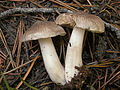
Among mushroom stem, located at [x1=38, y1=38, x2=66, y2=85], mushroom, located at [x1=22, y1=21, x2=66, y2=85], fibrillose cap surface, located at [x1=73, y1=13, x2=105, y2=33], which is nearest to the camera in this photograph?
fibrillose cap surface, located at [x1=73, y1=13, x2=105, y2=33]

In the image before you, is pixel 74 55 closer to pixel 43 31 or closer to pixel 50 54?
pixel 50 54

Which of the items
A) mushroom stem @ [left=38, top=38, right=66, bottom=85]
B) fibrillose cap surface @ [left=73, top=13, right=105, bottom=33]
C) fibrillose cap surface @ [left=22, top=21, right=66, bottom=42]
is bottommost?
mushroom stem @ [left=38, top=38, right=66, bottom=85]

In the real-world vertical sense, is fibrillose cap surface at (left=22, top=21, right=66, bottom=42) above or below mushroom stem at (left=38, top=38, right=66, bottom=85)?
above

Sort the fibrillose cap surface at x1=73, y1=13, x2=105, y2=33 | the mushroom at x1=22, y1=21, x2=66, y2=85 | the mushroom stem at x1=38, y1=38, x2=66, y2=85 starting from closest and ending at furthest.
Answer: the fibrillose cap surface at x1=73, y1=13, x2=105, y2=33
the mushroom at x1=22, y1=21, x2=66, y2=85
the mushroom stem at x1=38, y1=38, x2=66, y2=85

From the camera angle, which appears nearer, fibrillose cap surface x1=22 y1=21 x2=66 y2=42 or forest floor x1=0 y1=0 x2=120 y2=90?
fibrillose cap surface x1=22 y1=21 x2=66 y2=42

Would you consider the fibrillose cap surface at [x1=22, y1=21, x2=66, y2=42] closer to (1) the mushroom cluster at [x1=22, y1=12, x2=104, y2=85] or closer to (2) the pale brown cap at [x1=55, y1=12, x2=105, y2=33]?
(1) the mushroom cluster at [x1=22, y1=12, x2=104, y2=85]

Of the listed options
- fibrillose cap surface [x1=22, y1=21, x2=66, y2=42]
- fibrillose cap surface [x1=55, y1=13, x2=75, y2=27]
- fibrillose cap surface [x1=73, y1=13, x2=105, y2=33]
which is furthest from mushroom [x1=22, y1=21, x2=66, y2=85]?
fibrillose cap surface [x1=73, y1=13, x2=105, y2=33]

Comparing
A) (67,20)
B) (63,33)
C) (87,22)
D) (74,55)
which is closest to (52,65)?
(74,55)

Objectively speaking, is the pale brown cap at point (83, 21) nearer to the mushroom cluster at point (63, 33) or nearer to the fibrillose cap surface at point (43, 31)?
the mushroom cluster at point (63, 33)

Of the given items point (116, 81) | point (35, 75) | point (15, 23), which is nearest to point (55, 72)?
point (35, 75)
